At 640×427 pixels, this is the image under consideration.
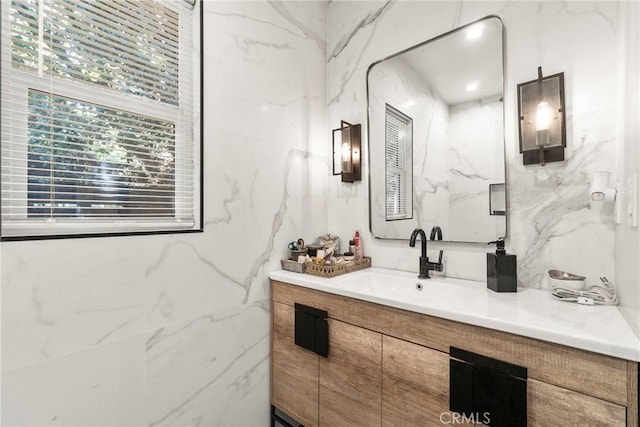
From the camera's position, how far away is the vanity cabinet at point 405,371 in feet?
2.65

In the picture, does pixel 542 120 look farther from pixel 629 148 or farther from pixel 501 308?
pixel 501 308

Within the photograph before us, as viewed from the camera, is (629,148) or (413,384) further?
(413,384)

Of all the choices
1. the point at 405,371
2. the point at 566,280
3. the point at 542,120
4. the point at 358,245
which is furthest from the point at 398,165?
the point at 405,371

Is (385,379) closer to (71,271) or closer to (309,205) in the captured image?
(309,205)

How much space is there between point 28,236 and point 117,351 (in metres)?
0.52

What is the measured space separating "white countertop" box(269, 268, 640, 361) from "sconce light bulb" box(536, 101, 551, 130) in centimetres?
71

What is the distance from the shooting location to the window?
1006 mm

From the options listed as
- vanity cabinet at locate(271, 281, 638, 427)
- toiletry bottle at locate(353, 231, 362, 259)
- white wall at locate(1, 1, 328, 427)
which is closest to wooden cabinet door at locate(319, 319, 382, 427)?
vanity cabinet at locate(271, 281, 638, 427)

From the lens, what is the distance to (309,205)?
1.98 m

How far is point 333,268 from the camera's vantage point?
1624 mm

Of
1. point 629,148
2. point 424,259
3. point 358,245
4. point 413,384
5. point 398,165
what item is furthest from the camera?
point 358,245

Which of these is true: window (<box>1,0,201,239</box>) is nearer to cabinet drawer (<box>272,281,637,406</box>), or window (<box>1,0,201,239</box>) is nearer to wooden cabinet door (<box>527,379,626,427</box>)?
cabinet drawer (<box>272,281,637,406</box>)

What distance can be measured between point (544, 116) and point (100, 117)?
71.3 inches

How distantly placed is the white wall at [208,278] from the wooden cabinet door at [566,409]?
1.24m
